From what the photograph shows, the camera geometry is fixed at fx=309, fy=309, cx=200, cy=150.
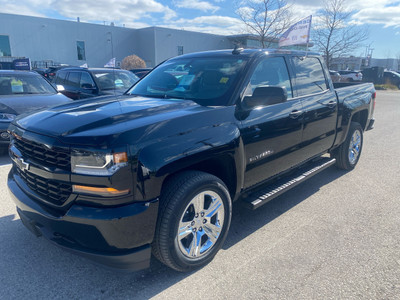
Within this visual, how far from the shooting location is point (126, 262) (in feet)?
7.05

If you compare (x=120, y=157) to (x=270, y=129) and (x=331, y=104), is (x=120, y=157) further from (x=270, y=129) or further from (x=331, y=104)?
(x=331, y=104)

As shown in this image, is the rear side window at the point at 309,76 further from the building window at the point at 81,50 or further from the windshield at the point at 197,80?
the building window at the point at 81,50

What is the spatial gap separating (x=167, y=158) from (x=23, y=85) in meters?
6.03

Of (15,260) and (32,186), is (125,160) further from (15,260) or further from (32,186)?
(15,260)

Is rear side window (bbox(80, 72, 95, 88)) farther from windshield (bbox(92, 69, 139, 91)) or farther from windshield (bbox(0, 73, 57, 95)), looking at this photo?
windshield (bbox(0, 73, 57, 95))

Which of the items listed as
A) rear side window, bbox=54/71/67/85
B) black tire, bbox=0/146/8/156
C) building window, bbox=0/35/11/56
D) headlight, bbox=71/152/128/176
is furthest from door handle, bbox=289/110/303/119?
building window, bbox=0/35/11/56

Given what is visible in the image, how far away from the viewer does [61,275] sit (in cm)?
258

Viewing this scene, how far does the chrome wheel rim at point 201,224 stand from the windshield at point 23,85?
19.1ft

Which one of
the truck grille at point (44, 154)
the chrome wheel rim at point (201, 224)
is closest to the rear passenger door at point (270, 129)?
the chrome wheel rim at point (201, 224)

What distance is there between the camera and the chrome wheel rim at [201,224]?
251 cm

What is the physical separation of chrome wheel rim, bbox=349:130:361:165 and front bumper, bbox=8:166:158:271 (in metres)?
4.07

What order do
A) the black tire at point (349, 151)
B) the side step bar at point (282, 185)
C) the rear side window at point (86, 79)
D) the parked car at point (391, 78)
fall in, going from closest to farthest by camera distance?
the side step bar at point (282, 185) < the black tire at point (349, 151) < the rear side window at point (86, 79) < the parked car at point (391, 78)

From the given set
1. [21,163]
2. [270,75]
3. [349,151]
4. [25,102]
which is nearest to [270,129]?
[270,75]

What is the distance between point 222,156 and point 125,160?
94 cm
